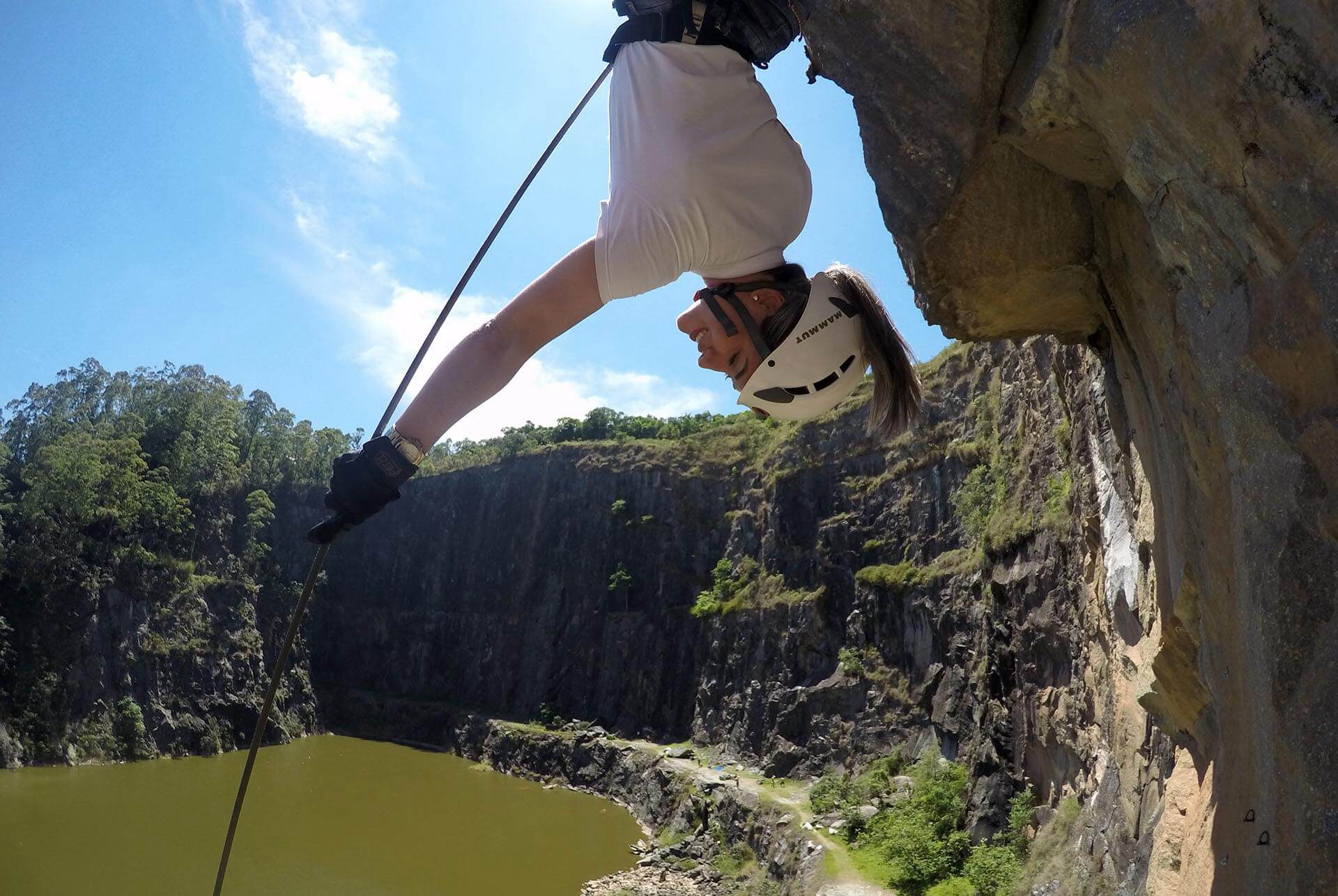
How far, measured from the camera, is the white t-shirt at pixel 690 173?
2.59m

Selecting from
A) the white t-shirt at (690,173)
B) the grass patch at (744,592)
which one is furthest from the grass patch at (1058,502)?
the grass patch at (744,592)

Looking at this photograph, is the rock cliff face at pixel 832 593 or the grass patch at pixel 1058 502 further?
the grass patch at pixel 1058 502

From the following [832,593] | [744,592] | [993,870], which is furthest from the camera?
[744,592]

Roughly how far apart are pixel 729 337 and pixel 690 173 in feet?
1.78

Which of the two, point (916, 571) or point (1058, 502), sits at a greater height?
point (916, 571)

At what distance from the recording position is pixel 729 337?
290 cm

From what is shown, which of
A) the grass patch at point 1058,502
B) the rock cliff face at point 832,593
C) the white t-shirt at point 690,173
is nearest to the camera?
the white t-shirt at point 690,173

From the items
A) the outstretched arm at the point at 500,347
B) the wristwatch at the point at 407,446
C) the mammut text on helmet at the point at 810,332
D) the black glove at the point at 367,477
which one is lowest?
the black glove at the point at 367,477

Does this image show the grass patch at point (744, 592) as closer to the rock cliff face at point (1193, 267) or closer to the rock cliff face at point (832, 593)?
the rock cliff face at point (832, 593)

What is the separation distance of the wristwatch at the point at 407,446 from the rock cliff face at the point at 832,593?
2.66 m

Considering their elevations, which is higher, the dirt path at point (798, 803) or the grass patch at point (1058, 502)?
the grass patch at point (1058, 502)

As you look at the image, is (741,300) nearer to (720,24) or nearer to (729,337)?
(729,337)

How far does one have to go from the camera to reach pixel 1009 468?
20125 mm

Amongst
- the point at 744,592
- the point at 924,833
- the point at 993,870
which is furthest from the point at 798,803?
the point at 744,592
